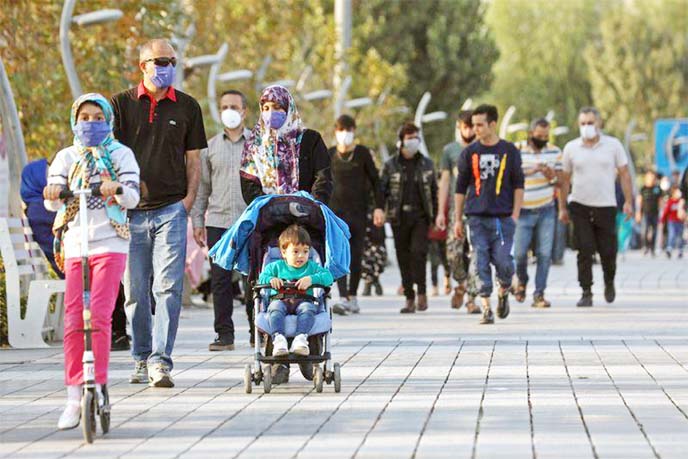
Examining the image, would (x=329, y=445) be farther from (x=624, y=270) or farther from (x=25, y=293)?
(x=624, y=270)

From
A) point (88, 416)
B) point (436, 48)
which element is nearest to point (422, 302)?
point (88, 416)

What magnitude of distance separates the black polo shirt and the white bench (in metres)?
3.52

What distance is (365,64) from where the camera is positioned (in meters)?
52.4

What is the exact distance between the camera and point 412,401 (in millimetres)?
10141

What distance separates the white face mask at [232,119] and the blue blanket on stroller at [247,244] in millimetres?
2866

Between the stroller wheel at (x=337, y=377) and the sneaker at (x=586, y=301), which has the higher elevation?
the stroller wheel at (x=337, y=377)

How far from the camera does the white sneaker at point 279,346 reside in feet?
34.9

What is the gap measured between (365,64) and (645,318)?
3543 cm

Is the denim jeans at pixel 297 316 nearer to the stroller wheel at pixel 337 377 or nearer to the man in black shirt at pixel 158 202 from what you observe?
the stroller wheel at pixel 337 377

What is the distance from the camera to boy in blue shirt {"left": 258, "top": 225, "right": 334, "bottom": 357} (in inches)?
427

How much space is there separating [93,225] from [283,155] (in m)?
2.78

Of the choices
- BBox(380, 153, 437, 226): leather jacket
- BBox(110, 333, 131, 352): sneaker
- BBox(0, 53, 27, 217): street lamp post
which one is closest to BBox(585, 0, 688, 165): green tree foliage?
BBox(380, 153, 437, 226): leather jacket

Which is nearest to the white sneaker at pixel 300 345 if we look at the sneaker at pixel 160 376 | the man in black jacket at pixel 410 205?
the sneaker at pixel 160 376

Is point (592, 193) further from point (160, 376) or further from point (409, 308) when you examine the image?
point (160, 376)
